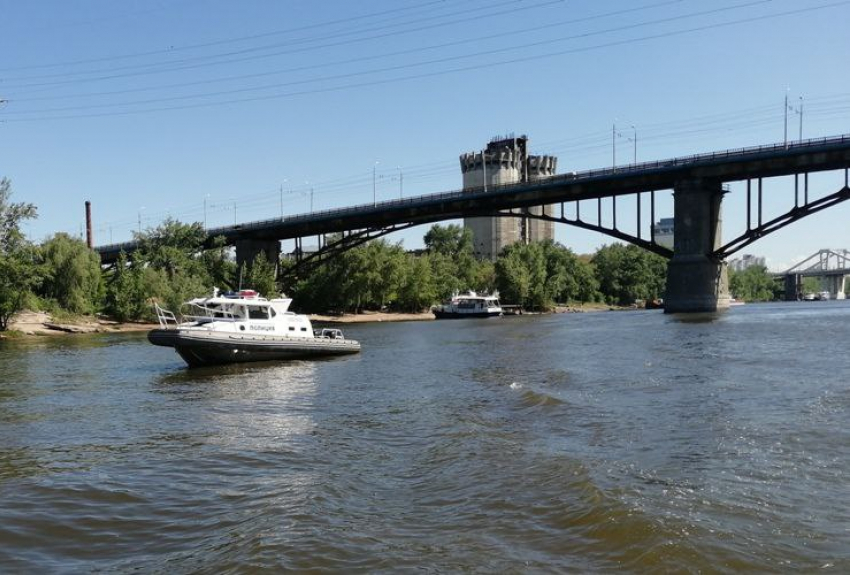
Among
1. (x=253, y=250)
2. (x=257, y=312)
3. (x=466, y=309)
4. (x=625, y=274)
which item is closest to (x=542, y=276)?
(x=466, y=309)

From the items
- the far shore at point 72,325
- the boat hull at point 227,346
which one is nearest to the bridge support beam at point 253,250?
the far shore at point 72,325

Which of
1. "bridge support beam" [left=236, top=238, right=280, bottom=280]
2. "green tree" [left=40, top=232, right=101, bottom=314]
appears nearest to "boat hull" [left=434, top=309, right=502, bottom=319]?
"bridge support beam" [left=236, top=238, right=280, bottom=280]

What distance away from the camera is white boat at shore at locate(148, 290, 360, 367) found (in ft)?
117

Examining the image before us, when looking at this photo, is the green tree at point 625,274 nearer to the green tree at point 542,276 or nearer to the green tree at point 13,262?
the green tree at point 542,276

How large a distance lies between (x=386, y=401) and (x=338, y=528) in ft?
43.7

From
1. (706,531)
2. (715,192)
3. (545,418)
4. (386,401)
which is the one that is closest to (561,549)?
(706,531)

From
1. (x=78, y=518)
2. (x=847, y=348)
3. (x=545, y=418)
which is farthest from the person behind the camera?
(x=847, y=348)

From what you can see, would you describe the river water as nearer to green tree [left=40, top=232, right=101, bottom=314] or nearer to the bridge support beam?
green tree [left=40, top=232, right=101, bottom=314]

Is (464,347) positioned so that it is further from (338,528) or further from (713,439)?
(338,528)

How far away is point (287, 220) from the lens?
117938 mm

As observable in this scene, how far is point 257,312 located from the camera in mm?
39594

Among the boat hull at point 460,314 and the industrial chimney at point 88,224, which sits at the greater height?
the industrial chimney at point 88,224

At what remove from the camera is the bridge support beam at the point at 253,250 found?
120438mm

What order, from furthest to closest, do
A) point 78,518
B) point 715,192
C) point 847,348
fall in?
point 715,192 → point 847,348 → point 78,518
